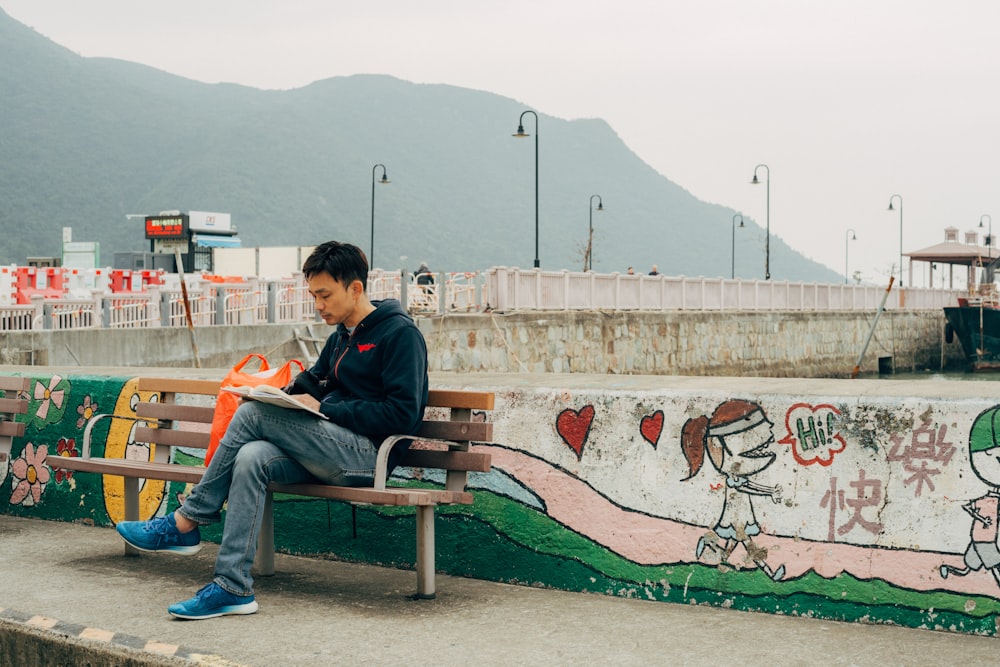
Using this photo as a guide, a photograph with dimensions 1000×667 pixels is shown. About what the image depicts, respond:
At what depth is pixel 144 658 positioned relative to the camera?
4031 mm

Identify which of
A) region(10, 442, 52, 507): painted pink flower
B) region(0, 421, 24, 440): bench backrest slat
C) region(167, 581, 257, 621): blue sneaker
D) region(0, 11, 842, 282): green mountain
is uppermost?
region(0, 11, 842, 282): green mountain

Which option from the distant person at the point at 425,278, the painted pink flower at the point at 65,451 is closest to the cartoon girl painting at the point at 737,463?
the painted pink flower at the point at 65,451

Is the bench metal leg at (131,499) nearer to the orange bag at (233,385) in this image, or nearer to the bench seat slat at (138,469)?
the bench seat slat at (138,469)

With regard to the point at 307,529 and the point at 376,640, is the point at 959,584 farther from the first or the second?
the point at 307,529

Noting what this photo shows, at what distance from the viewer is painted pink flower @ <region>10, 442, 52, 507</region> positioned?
698cm

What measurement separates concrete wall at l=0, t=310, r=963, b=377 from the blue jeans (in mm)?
11754

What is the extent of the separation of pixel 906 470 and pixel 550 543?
1.51m

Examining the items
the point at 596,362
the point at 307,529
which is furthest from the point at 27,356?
the point at 596,362

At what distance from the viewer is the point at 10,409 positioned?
661cm

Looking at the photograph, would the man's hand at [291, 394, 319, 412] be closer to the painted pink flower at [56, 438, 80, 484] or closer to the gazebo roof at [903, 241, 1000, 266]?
the painted pink flower at [56, 438, 80, 484]

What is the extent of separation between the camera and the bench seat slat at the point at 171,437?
5.71 m

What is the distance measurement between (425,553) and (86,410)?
9.08 ft

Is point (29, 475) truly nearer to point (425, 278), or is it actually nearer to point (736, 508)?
point (736, 508)

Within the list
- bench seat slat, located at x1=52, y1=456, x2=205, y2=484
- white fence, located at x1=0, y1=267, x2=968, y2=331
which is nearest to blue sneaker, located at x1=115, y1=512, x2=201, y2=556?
bench seat slat, located at x1=52, y1=456, x2=205, y2=484
